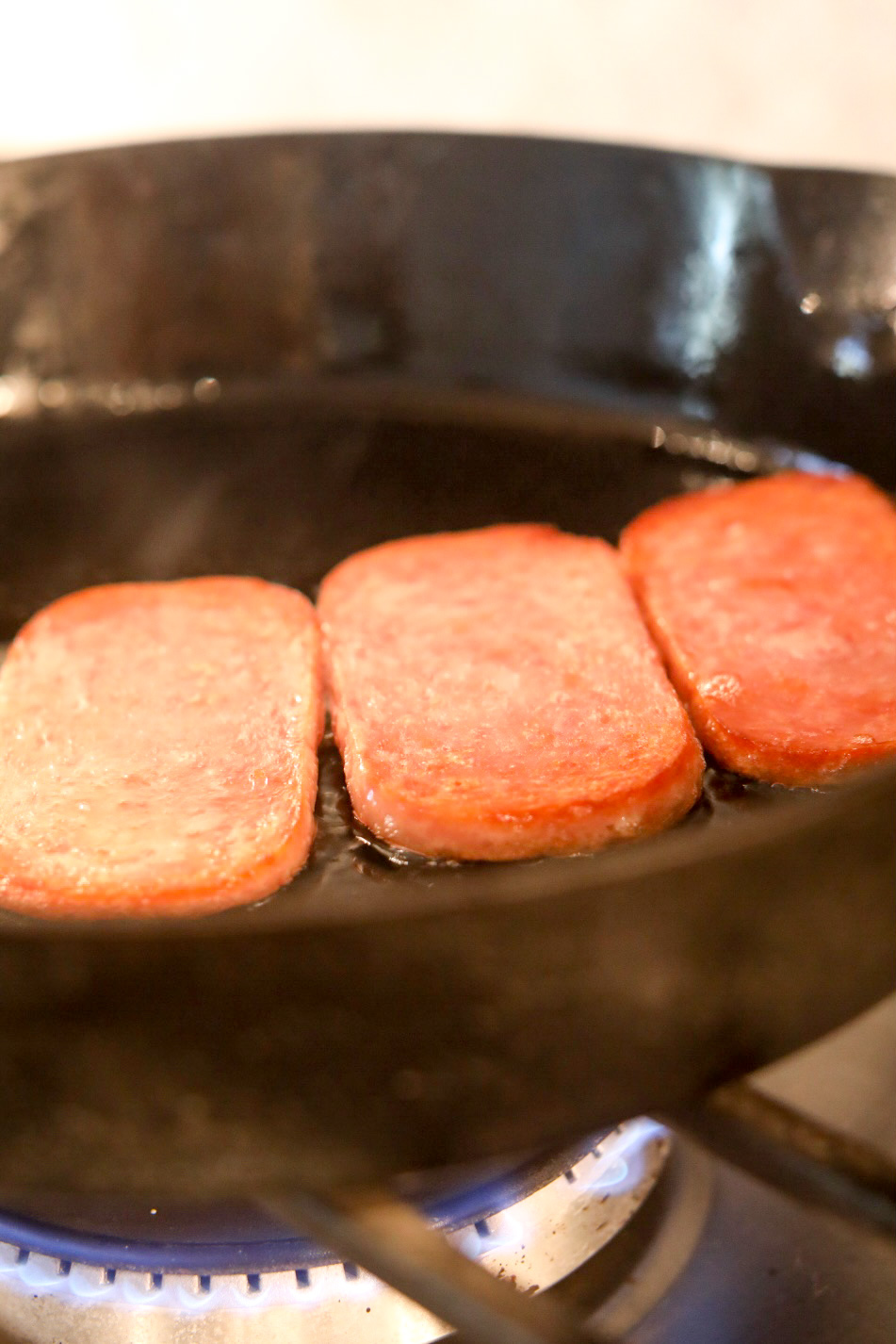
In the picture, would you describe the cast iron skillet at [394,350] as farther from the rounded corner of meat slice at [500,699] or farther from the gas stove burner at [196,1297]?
the gas stove burner at [196,1297]

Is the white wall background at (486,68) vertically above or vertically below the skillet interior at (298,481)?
above

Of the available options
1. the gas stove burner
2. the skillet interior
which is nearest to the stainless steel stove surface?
the gas stove burner

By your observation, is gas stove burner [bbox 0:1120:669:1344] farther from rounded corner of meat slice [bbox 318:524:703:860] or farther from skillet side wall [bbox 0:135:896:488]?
skillet side wall [bbox 0:135:896:488]

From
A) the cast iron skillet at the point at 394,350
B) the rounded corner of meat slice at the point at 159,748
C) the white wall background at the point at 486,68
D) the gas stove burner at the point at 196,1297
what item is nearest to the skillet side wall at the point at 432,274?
the cast iron skillet at the point at 394,350

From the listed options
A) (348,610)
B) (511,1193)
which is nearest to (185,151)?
(348,610)

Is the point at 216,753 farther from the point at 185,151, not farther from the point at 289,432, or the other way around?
the point at 185,151

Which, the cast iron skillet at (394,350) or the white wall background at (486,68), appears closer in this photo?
the cast iron skillet at (394,350)

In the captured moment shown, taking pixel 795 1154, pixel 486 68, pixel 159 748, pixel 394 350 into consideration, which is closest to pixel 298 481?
pixel 394 350

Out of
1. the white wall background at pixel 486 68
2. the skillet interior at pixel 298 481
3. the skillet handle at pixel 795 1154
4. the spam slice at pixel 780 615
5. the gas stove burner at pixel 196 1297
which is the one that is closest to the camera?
the skillet handle at pixel 795 1154
